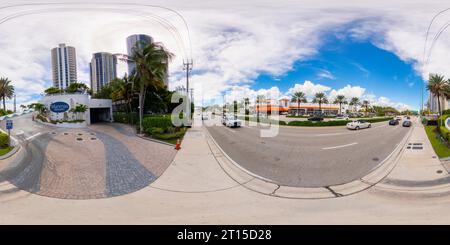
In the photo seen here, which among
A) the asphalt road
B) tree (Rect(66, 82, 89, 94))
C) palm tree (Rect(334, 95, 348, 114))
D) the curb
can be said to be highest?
tree (Rect(66, 82, 89, 94))

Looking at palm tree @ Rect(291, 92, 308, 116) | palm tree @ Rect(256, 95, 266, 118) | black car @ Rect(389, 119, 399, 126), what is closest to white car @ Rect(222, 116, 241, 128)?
palm tree @ Rect(256, 95, 266, 118)

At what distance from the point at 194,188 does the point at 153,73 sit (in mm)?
8590

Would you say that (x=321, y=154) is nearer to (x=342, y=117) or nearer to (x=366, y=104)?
(x=342, y=117)

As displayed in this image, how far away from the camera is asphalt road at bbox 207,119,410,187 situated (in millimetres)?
4094

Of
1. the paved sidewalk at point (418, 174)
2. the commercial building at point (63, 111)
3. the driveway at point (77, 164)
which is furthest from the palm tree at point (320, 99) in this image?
the commercial building at point (63, 111)

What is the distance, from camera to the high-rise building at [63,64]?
15.0ft

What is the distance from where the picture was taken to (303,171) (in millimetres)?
4188

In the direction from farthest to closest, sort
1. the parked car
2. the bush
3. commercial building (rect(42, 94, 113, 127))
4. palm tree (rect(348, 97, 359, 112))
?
the parked car
commercial building (rect(42, 94, 113, 127))
the bush
palm tree (rect(348, 97, 359, 112))

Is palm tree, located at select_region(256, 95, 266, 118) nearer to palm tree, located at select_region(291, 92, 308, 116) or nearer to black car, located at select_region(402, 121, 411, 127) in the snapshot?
palm tree, located at select_region(291, 92, 308, 116)

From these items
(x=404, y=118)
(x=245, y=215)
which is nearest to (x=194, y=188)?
(x=245, y=215)

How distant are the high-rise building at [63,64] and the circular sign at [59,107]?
2.34 feet

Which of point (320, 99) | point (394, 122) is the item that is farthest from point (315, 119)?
point (394, 122)

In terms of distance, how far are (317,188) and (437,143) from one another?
407cm

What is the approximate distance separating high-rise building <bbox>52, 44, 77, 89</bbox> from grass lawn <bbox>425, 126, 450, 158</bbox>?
30.0 ft
